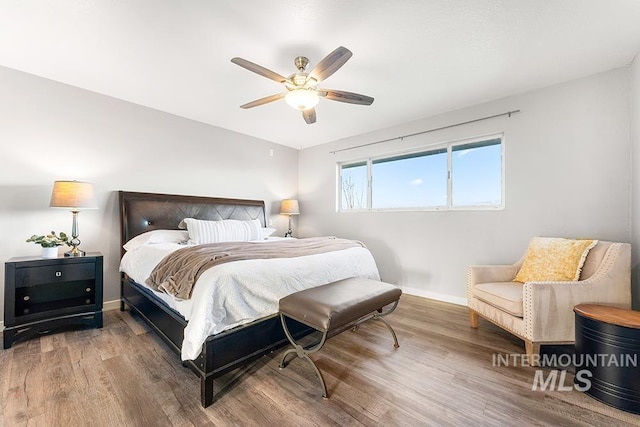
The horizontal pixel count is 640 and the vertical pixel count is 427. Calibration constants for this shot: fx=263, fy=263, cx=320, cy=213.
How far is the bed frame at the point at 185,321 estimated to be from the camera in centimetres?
158

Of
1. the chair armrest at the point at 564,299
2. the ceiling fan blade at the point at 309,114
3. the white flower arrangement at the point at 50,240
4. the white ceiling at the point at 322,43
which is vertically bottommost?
the chair armrest at the point at 564,299

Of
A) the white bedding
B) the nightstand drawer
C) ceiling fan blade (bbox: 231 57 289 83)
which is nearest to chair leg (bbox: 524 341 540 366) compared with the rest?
the white bedding

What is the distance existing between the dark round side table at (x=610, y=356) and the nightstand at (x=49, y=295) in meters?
3.99

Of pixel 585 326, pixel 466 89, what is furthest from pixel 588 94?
pixel 585 326

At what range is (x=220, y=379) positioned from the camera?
5.91ft

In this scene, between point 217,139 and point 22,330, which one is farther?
point 217,139

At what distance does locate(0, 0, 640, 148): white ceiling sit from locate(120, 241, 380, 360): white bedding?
174 centimetres

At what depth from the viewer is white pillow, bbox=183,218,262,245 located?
3178mm

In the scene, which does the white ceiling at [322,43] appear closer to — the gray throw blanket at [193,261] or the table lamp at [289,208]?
the gray throw blanket at [193,261]

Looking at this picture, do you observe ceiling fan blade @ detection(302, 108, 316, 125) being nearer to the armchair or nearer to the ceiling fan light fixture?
the ceiling fan light fixture

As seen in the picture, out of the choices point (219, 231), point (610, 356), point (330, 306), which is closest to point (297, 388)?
point (330, 306)

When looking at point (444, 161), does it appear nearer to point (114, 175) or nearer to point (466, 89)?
point (466, 89)

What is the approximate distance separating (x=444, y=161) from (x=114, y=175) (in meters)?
4.19

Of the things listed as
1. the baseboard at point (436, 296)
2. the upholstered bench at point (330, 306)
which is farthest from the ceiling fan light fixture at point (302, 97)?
the baseboard at point (436, 296)
